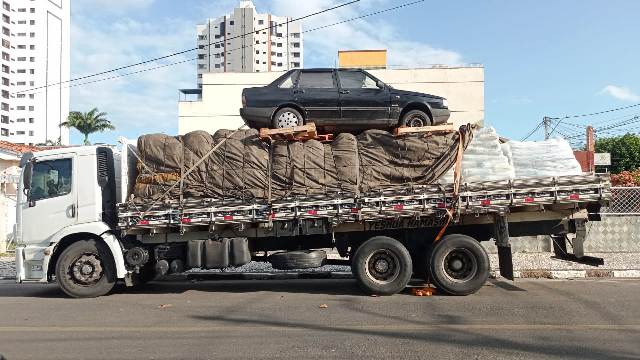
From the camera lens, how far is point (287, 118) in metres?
9.91

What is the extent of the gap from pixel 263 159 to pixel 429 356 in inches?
182

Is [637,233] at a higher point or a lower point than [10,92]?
lower

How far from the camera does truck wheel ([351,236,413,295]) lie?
8719mm

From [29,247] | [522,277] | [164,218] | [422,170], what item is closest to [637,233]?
[522,277]

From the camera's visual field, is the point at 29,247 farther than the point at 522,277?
No

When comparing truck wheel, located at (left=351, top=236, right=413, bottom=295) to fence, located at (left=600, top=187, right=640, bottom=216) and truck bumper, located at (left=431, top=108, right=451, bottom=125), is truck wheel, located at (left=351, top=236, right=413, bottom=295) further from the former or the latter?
fence, located at (left=600, top=187, right=640, bottom=216)

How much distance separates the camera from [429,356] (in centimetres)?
536

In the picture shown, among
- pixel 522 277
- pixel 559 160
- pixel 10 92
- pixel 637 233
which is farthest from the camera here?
pixel 10 92

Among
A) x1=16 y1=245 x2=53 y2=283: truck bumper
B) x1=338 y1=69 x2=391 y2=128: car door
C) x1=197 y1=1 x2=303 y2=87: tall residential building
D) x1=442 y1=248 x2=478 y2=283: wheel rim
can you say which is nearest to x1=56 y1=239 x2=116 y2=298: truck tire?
x1=16 y1=245 x2=53 y2=283: truck bumper

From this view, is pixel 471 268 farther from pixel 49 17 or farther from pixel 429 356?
pixel 49 17

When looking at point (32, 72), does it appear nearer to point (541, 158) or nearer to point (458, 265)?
point (458, 265)

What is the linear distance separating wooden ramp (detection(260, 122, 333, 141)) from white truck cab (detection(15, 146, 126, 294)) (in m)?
2.89

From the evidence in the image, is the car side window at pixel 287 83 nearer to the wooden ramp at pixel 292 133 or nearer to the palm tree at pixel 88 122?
the wooden ramp at pixel 292 133

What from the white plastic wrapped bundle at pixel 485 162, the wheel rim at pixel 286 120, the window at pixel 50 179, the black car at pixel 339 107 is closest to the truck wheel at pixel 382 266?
the white plastic wrapped bundle at pixel 485 162
